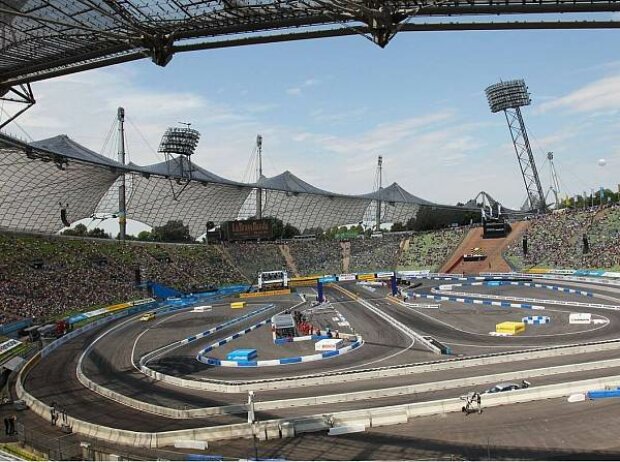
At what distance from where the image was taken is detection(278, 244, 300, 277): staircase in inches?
4040

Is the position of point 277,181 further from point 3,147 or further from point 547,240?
point 3,147

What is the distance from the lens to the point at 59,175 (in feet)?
264

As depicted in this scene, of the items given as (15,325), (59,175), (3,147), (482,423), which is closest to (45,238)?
(59,175)

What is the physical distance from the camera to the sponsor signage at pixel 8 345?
42.5 meters

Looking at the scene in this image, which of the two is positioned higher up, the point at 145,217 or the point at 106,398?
the point at 145,217

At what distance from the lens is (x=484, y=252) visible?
3536 inches

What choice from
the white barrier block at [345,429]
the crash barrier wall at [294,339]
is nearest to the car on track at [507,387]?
the white barrier block at [345,429]

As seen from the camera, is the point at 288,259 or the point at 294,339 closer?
the point at 294,339

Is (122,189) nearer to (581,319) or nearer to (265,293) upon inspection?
(265,293)

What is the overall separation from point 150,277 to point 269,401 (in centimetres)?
5870

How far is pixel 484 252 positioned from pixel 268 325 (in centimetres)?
5012

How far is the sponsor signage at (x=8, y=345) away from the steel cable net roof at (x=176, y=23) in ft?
75.3

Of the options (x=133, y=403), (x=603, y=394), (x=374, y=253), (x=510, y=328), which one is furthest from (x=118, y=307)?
(x=603, y=394)

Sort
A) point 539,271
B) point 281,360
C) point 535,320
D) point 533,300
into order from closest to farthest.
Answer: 1. point 281,360
2. point 535,320
3. point 533,300
4. point 539,271
